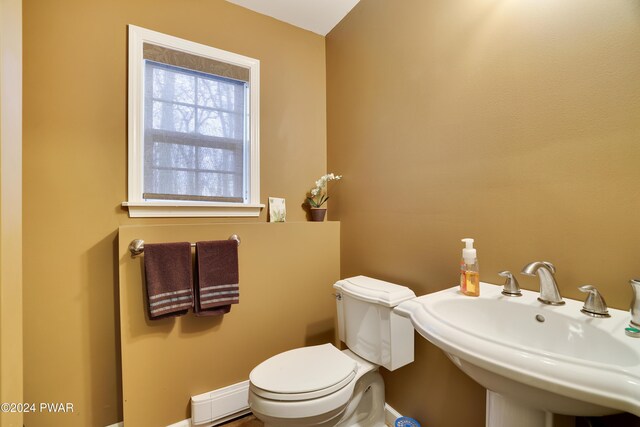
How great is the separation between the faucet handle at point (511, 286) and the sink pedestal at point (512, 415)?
319mm

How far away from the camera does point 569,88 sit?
0.85 metres

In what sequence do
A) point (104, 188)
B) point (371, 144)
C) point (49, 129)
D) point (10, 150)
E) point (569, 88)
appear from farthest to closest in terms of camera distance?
point (371, 144)
point (104, 188)
point (49, 129)
point (569, 88)
point (10, 150)

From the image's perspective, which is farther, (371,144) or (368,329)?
(371,144)

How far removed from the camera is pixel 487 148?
3.49ft

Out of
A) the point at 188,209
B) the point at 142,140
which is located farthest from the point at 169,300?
the point at 142,140

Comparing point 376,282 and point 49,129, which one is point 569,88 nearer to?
point 376,282

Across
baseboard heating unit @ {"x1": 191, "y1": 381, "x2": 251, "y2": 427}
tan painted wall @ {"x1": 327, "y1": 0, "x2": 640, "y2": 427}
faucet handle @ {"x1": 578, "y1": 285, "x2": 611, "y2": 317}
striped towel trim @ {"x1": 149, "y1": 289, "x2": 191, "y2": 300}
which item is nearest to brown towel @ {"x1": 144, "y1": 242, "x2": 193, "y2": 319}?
striped towel trim @ {"x1": 149, "y1": 289, "x2": 191, "y2": 300}

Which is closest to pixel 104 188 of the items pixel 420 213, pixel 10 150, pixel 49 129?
pixel 49 129

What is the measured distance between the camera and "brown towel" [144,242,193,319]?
1.28 meters

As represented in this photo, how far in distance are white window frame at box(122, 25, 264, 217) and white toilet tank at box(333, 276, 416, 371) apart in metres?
0.83

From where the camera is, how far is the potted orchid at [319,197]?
1890mm

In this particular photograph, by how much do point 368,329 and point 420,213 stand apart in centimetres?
62

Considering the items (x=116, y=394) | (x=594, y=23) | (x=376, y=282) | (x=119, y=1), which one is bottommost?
(x=116, y=394)

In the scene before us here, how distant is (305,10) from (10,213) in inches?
73.5
